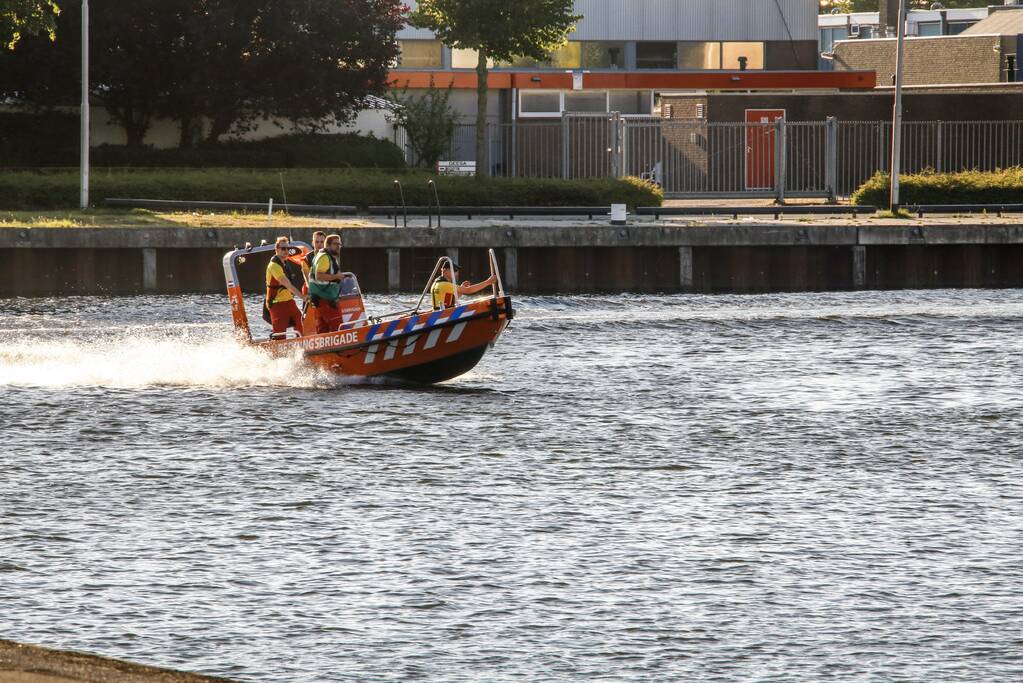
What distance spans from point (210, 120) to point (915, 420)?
119 ft

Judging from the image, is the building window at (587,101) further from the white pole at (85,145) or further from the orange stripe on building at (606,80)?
the white pole at (85,145)

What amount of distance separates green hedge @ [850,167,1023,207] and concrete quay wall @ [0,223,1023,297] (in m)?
5.02

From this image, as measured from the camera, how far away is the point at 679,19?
6612 cm

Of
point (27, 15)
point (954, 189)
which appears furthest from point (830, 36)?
point (27, 15)

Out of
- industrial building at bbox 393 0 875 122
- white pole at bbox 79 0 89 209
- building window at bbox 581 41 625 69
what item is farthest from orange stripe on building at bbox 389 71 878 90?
white pole at bbox 79 0 89 209

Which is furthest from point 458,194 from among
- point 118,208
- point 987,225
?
point 987,225

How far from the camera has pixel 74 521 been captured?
1504cm

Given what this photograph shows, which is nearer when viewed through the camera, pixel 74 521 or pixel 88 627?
pixel 88 627

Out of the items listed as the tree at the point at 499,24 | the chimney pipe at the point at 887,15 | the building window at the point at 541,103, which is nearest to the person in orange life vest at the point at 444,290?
the tree at the point at 499,24

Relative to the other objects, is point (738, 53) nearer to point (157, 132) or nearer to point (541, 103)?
point (541, 103)

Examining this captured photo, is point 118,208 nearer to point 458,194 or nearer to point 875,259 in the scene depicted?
point 458,194

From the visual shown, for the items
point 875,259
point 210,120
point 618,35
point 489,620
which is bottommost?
point 489,620

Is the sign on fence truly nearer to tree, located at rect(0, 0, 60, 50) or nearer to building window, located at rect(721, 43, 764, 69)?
tree, located at rect(0, 0, 60, 50)

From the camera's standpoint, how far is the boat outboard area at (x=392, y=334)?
22594mm
